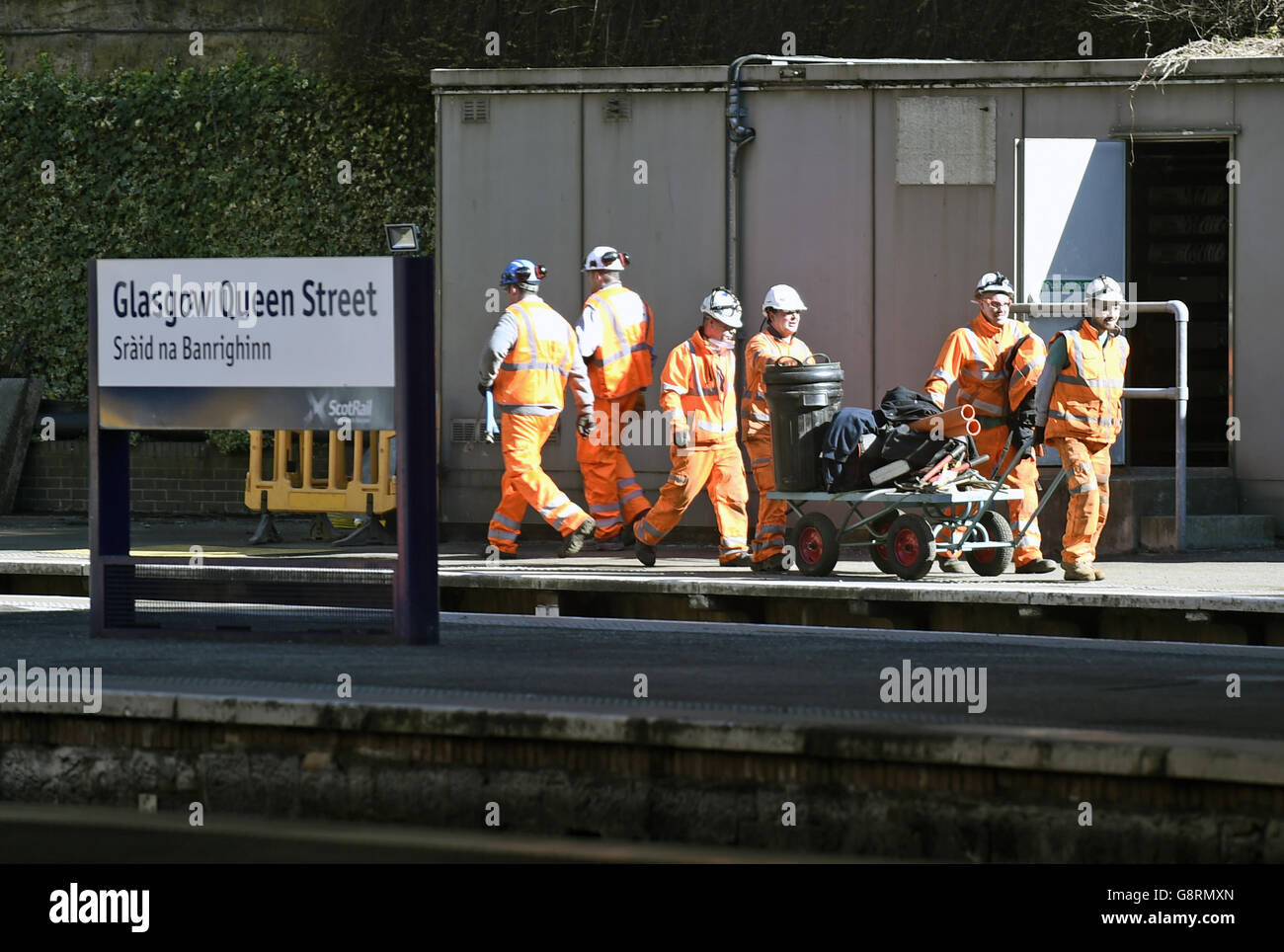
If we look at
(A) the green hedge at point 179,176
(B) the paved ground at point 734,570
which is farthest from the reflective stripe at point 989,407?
(A) the green hedge at point 179,176

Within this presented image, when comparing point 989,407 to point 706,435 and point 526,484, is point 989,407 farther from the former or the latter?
point 526,484

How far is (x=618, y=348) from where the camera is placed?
49.5ft

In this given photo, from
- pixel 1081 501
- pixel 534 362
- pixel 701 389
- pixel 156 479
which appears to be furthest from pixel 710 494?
pixel 156 479

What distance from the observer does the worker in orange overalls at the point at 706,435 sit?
46.6 ft

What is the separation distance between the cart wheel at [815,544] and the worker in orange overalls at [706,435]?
526 millimetres

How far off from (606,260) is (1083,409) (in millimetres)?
3537

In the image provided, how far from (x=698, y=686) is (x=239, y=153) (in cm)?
1327

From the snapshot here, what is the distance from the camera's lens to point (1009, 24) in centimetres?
2116

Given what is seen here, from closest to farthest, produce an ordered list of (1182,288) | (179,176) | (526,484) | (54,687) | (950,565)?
(54,687) → (950,565) → (526,484) → (1182,288) → (179,176)

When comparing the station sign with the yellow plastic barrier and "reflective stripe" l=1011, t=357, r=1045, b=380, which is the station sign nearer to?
the yellow plastic barrier

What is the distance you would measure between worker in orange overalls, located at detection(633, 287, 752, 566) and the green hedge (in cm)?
618

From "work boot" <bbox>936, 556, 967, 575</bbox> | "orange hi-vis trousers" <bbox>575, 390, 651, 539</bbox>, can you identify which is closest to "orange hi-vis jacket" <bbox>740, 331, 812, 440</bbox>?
"orange hi-vis trousers" <bbox>575, 390, 651, 539</bbox>

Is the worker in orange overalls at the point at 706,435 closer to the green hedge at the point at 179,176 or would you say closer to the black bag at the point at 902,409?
the black bag at the point at 902,409

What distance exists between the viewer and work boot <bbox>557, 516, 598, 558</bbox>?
14.8 metres
